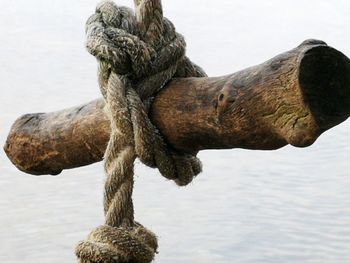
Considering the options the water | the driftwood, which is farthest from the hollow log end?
the water

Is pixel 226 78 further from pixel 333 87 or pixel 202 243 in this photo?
pixel 202 243

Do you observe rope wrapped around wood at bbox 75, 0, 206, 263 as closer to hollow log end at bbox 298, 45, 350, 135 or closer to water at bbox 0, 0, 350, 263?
hollow log end at bbox 298, 45, 350, 135

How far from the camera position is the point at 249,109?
3.57 feet

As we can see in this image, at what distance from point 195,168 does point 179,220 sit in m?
1.38

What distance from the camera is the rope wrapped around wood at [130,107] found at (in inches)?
46.8

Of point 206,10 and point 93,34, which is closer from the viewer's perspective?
point 93,34

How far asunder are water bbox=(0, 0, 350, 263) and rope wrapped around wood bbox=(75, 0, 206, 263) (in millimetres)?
1238

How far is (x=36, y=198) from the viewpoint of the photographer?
2814 mm

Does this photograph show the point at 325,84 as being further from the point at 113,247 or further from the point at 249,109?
the point at 113,247

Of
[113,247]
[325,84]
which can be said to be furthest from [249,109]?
[113,247]

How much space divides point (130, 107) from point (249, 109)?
0.56 feet

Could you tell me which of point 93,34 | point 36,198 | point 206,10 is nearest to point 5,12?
point 206,10

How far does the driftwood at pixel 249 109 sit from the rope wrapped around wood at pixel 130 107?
2 centimetres

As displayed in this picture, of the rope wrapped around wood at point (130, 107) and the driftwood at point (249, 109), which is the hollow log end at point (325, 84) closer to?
A: the driftwood at point (249, 109)
